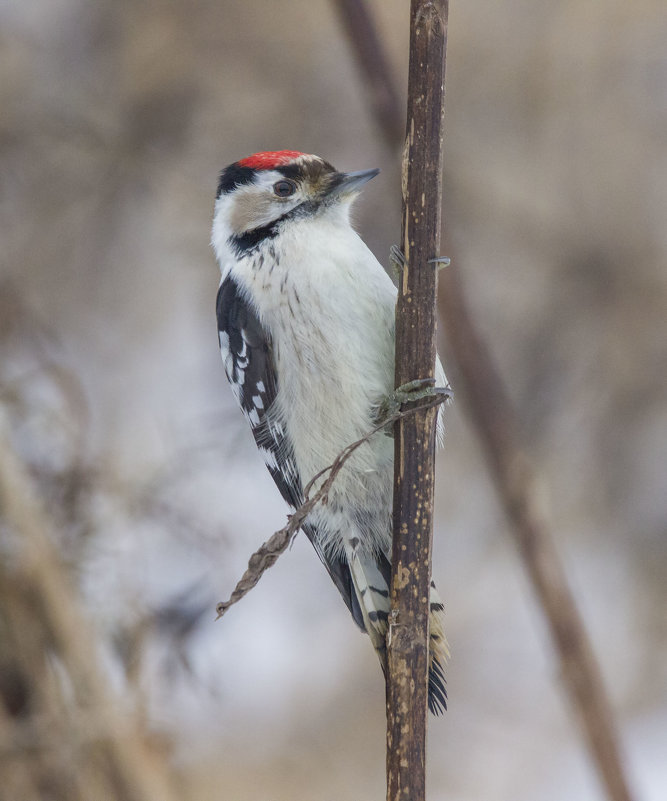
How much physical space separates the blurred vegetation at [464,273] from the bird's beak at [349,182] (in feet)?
4.71

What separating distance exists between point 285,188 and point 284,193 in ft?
0.05

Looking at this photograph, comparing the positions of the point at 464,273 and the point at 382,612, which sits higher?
the point at 464,273

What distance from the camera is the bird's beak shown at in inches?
111

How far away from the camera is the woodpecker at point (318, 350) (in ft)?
8.41

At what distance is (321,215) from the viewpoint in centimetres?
287

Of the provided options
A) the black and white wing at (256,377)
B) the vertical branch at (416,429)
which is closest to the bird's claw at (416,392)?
the vertical branch at (416,429)

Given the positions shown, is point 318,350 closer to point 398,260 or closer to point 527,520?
point 398,260

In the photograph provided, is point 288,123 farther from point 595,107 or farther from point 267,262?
point 267,262

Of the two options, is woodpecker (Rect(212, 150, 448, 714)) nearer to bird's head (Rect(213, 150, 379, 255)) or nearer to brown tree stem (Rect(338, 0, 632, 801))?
bird's head (Rect(213, 150, 379, 255))

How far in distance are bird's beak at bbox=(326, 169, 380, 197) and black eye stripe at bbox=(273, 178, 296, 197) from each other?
0.12 meters

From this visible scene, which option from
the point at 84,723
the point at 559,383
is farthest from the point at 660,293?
the point at 84,723

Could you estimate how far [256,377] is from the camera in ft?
9.17

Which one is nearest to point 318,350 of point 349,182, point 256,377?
point 256,377

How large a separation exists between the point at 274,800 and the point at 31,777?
152cm
